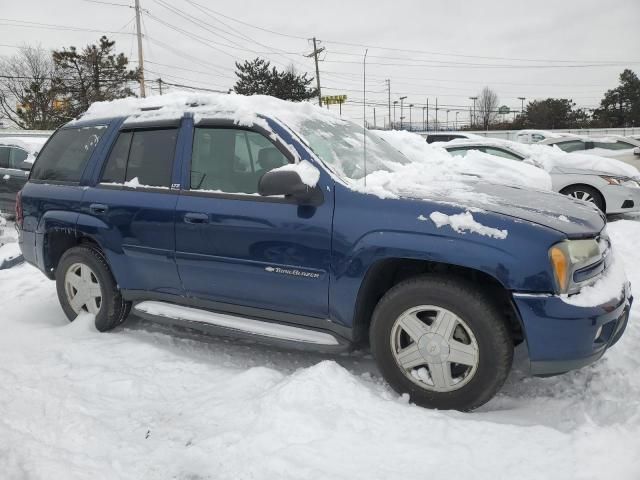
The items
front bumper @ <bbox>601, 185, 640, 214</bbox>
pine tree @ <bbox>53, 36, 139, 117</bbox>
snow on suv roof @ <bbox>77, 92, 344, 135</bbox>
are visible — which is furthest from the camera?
pine tree @ <bbox>53, 36, 139, 117</bbox>

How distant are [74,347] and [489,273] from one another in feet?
9.58

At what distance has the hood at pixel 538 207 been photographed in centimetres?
260

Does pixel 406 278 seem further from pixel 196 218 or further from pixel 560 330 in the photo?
pixel 196 218

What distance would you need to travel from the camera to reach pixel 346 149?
3457 millimetres

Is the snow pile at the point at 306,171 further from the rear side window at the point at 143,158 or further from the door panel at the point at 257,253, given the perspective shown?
the rear side window at the point at 143,158

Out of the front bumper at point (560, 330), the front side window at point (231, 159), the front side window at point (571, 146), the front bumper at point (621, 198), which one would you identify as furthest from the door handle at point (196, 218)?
the front side window at point (571, 146)

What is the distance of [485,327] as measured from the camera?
100 inches

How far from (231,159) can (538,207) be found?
6.34ft

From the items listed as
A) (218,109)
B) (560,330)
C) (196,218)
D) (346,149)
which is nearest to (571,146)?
(346,149)

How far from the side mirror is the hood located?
568 mm

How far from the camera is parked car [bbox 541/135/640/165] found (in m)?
12.6

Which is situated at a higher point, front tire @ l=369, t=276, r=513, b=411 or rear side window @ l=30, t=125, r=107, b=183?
rear side window @ l=30, t=125, r=107, b=183

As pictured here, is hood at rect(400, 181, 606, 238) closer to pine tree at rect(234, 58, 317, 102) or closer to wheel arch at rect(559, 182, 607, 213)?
wheel arch at rect(559, 182, 607, 213)

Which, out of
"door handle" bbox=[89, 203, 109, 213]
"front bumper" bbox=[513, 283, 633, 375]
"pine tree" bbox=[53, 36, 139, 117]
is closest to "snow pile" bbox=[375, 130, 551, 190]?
"front bumper" bbox=[513, 283, 633, 375]
